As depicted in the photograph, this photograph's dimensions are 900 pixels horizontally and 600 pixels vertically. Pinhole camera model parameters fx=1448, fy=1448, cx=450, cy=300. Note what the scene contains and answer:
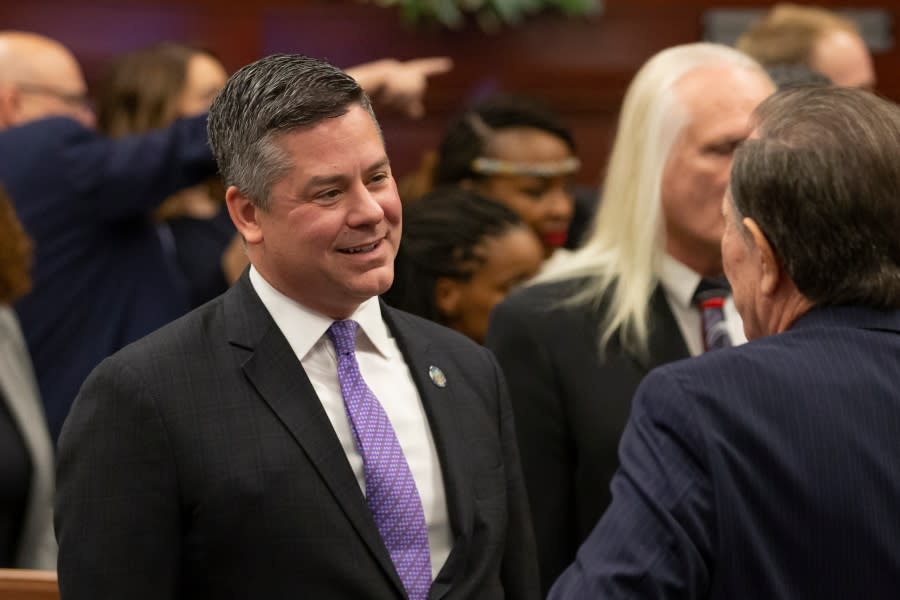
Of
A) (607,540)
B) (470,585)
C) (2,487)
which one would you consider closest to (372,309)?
(470,585)

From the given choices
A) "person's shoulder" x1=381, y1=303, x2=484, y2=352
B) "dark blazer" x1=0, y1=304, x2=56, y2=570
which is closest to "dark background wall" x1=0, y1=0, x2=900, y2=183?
"dark blazer" x1=0, y1=304, x2=56, y2=570

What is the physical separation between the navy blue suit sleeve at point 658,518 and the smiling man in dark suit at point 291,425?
1.09ft

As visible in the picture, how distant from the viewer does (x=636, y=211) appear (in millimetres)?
2811

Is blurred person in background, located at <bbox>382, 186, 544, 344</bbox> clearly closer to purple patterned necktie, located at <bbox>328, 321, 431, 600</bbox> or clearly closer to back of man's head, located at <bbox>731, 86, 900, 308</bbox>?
purple patterned necktie, located at <bbox>328, 321, 431, 600</bbox>

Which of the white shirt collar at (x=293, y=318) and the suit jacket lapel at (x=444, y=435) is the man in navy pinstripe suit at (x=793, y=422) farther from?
the white shirt collar at (x=293, y=318)

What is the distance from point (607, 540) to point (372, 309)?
601 millimetres

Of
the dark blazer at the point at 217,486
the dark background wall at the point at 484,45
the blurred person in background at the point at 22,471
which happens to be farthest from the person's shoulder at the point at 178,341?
the dark background wall at the point at 484,45

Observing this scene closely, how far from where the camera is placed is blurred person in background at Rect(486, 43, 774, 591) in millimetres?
2684

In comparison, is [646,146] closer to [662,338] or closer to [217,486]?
[662,338]

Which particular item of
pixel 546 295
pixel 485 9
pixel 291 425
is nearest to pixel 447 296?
pixel 546 295

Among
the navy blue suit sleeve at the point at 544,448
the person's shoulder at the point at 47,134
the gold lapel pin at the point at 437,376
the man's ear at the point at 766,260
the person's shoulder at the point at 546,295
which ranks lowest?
the navy blue suit sleeve at the point at 544,448

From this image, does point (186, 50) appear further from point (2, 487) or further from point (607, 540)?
point (607, 540)

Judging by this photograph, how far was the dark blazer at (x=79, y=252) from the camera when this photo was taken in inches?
154

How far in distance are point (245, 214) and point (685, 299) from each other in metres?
1.05
